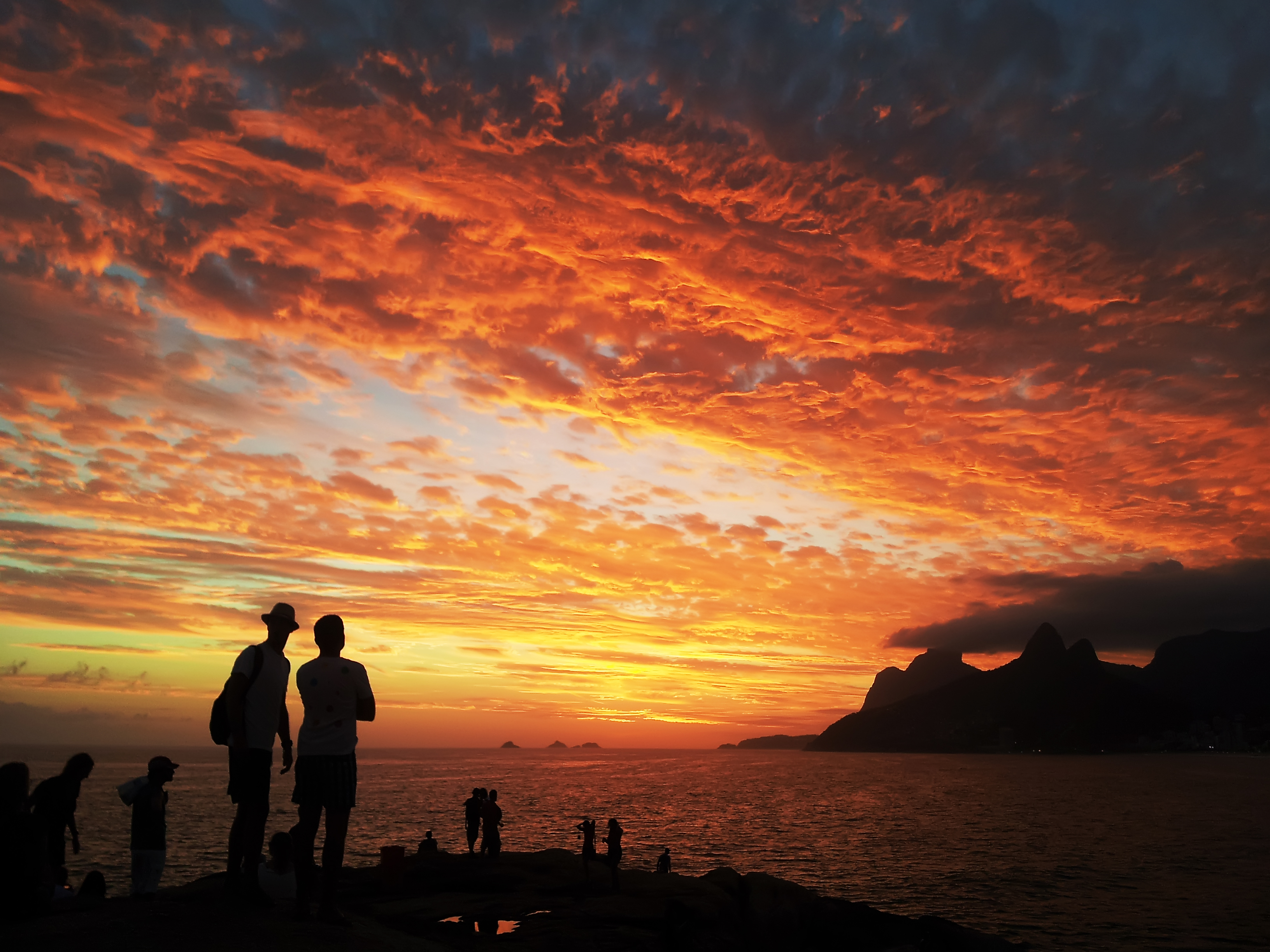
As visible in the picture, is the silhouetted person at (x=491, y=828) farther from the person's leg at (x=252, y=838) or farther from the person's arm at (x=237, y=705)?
the person's arm at (x=237, y=705)

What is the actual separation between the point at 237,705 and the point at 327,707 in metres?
0.97

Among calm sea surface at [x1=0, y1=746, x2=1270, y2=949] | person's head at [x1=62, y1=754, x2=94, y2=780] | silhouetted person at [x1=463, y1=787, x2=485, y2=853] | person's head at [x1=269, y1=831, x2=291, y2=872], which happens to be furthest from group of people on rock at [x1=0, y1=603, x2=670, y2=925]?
calm sea surface at [x1=0, y1=746, x2=1270, y2=949]

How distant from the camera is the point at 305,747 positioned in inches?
324

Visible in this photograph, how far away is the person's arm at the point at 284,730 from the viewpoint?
866cm

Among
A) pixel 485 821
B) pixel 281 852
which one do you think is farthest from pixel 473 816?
pixel 281 852

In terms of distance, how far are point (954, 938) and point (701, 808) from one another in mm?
65294

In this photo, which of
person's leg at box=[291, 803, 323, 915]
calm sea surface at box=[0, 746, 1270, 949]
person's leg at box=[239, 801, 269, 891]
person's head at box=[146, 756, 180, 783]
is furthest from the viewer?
calm sea surface at box=[0, 746, 1270, 949]

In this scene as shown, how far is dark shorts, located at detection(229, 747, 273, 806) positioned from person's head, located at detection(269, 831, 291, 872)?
257 centimetres

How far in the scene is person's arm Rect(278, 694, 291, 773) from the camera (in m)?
8.66

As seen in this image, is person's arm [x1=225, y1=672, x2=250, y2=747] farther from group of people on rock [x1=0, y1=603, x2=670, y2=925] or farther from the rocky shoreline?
the rocky shoreline

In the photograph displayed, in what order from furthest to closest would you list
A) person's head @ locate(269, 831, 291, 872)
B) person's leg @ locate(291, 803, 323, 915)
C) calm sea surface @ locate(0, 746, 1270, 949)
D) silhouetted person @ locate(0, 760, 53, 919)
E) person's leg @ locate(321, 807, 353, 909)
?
calm sea surface @ locate(0, 746, 1270, 949) → person's head @ locate(269, 831, 291, 872) → person's leg @ locate(291, 803, 323, 915) → person's leg @ locate(321, 807, 353, 909) → silhouetted person @ locate(0, 760, 53, 919)

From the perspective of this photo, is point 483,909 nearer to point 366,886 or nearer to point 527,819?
point 366,886

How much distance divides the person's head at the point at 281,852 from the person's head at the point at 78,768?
250 cm

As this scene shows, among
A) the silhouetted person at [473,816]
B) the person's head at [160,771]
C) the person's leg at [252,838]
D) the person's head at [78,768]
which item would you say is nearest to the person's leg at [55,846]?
the person's head at [78,768]
